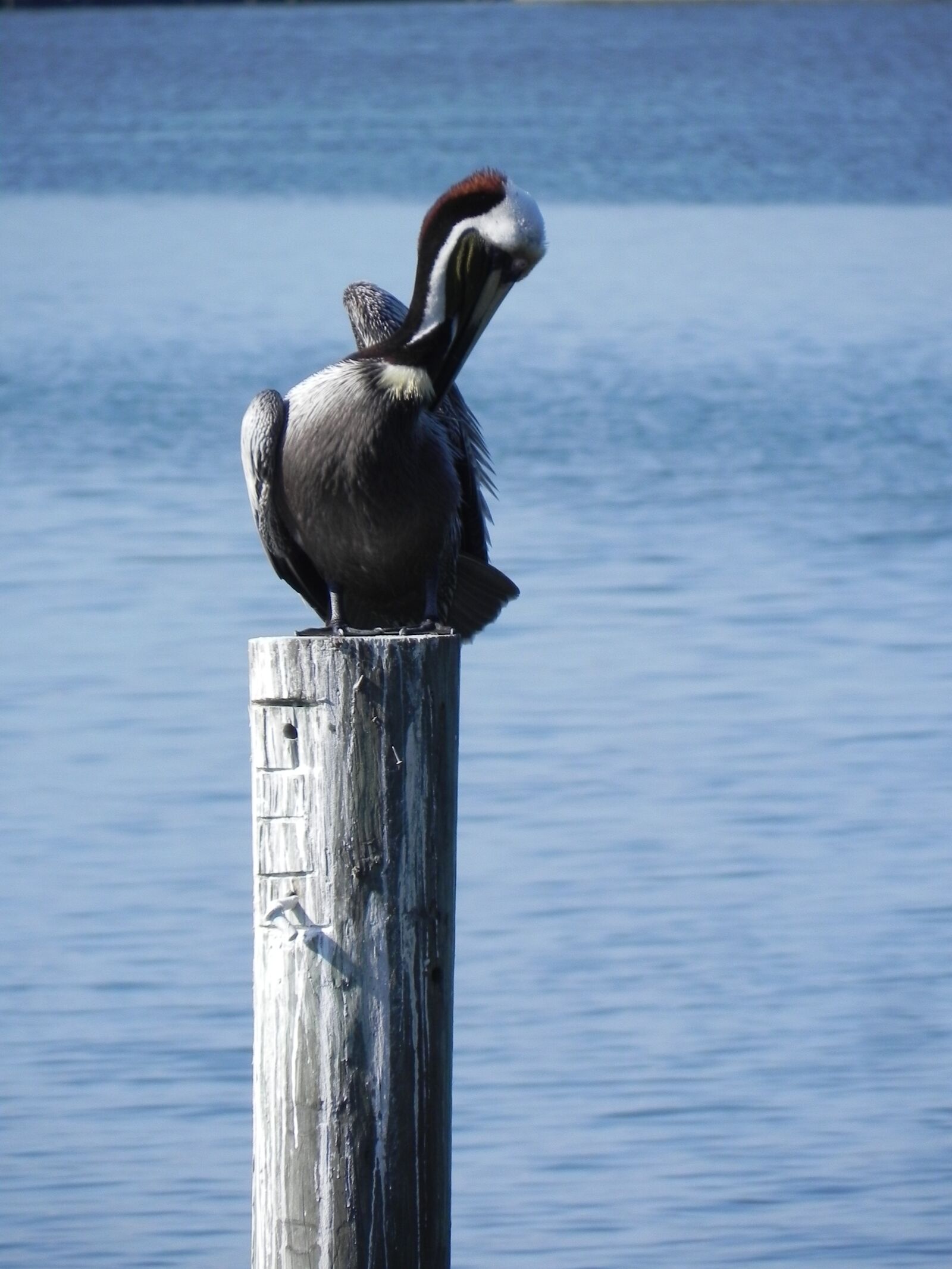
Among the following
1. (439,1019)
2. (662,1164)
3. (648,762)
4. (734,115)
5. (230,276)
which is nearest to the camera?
(439,1019)

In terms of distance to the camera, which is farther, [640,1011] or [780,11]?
[780,11]

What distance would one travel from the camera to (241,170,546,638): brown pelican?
3424 millimetres

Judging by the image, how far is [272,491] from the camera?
3.72 metres

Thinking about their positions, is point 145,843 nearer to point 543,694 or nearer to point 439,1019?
point 543,694

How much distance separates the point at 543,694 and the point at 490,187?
14.0 ft

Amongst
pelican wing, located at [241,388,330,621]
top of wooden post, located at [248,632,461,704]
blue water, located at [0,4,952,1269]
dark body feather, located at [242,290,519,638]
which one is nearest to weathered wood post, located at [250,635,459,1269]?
top of wooden post, located at [248,632,461,704]

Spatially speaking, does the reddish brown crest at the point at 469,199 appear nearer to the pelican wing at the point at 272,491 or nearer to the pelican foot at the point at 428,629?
the pelican wing at the point at 272,491

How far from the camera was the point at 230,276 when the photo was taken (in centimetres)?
1914

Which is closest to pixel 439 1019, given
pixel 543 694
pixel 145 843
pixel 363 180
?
pixel 145 843

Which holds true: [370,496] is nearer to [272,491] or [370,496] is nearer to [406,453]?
[406,453]

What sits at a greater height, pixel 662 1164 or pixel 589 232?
pixel 589 232

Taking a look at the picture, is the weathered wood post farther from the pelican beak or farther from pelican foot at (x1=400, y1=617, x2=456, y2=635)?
the pelican beak

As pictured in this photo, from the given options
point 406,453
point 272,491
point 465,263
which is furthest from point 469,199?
point 272,491

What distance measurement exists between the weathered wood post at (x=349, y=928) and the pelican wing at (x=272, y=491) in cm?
49
